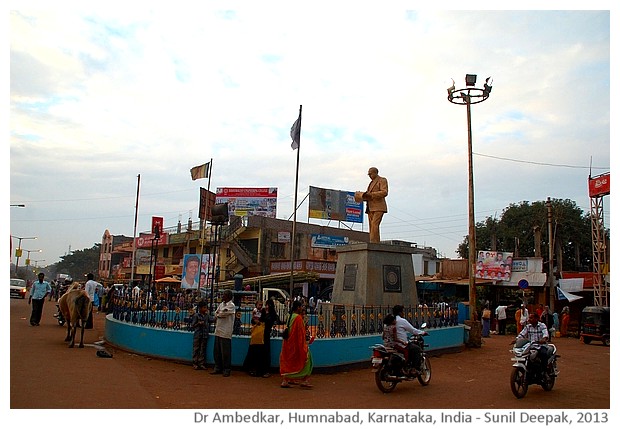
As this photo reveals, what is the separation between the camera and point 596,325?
20.1m

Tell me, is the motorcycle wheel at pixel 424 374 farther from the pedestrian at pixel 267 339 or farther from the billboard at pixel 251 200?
the billboard at pixel 251 200

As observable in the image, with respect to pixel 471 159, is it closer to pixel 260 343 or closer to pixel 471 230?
pixel 471 230

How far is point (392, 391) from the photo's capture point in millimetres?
8906

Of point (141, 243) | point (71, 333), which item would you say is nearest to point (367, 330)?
point (71, 333)

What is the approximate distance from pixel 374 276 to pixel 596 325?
1138 centimetres

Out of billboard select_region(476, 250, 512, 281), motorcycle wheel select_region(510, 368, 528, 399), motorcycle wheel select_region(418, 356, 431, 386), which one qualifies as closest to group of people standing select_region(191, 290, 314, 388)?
motorcycle wheel select_region(418, 356, 431, 386)

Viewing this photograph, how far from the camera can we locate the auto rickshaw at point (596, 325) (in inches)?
786

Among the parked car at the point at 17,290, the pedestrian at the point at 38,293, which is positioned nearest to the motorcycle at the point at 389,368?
the pedestrian at the point at 38,293

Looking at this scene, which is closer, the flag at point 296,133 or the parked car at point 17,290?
the flag at point 296,133

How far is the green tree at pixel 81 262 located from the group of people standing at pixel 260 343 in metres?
76.2

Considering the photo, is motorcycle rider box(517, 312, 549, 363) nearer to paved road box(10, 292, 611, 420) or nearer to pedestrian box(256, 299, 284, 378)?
paved road box(10, 292, 611, 420)

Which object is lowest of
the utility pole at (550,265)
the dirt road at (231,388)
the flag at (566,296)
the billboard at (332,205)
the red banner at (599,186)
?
the dirt road at (231,388)

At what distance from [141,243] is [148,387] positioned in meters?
47.6

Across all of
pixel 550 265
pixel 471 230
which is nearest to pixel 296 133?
pixel 471 230
